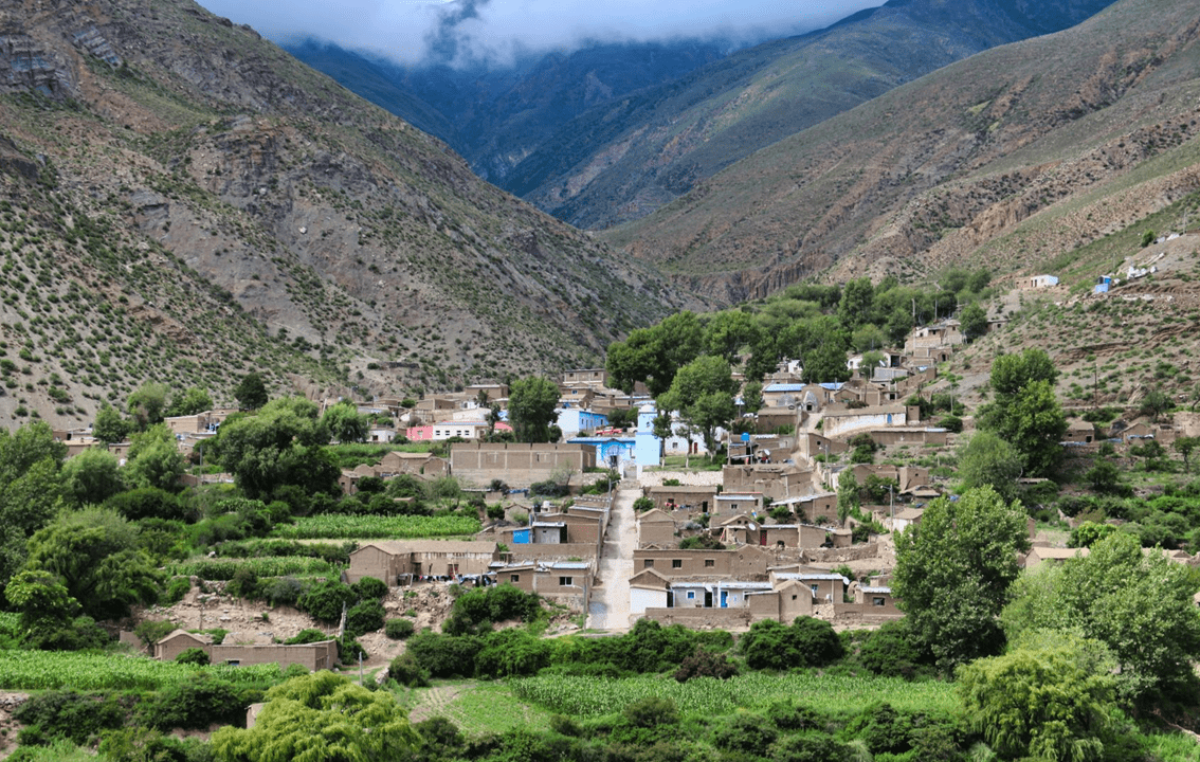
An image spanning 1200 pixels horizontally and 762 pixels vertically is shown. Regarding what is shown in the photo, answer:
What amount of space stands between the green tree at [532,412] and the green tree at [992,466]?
69.0ft

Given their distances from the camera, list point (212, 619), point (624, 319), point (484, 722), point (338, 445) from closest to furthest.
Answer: point (484, 722) < point (212, 619) < point (338, 445) < point (624, 319)

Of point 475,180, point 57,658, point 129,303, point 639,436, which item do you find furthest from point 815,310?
point 57,658

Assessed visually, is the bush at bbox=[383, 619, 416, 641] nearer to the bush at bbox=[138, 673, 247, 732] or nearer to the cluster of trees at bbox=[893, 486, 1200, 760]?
the bush at bbox=[138, 673, 247, 732]

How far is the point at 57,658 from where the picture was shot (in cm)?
4044

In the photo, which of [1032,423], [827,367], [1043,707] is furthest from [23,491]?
[827,367]

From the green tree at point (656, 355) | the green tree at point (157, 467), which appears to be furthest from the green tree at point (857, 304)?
the green tree at point (157, 467)

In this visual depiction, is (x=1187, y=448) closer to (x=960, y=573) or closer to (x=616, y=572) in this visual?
(x=960, y=573)

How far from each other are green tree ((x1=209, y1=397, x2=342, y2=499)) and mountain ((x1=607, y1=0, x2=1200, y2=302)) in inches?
1804

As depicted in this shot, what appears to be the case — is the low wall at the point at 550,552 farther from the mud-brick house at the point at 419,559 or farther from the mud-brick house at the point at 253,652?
the mud-brick house at the point at 253,652

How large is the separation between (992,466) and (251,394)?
41.1m

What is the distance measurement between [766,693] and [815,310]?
202 ft

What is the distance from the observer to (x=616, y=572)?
1919 inches

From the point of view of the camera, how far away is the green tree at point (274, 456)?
55.7 metres

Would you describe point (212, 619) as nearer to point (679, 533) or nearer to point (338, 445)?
point (679, 533)
